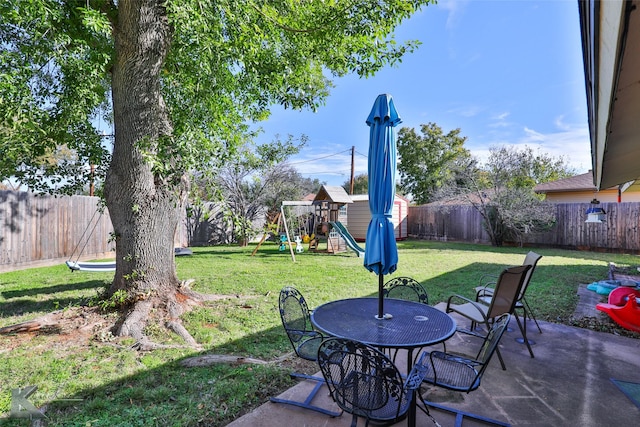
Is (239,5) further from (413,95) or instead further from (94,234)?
(413,95)

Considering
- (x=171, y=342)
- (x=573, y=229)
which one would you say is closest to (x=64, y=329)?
(x=171, y=342)

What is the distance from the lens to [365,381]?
184 cm

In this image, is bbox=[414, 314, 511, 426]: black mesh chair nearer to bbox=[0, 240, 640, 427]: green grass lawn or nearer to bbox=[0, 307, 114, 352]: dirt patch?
bbox=[0, 240, 640, 427]: green grass lawn

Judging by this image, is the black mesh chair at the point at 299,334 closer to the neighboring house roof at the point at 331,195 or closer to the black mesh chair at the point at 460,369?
the black mesh chair at the point at 460,369

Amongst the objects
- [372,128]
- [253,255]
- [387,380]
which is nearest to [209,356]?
[387,380]

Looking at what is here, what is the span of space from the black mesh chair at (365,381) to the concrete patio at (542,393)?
1.68ft

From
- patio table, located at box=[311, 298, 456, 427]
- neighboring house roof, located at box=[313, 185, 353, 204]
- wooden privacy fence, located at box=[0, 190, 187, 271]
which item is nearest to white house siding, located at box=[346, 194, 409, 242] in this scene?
neighboring house roof, located at box=[313, 185, 353, 204]

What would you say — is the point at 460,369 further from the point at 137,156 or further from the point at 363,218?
the point at 363,218

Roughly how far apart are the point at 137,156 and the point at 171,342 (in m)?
2.29

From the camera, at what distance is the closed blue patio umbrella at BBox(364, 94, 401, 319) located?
2445 millimetres

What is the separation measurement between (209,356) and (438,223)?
15.1m

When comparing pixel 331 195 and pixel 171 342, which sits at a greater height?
pixel 331 195

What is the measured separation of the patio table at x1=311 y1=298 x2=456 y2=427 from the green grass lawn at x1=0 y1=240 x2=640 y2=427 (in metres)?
0.79

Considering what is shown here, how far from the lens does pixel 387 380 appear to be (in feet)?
5.53
